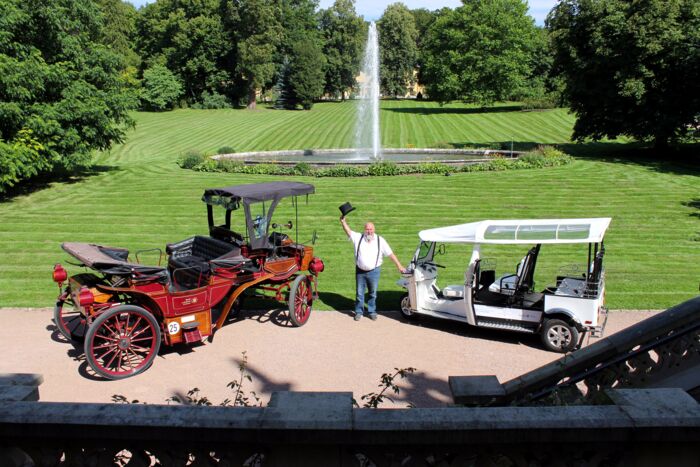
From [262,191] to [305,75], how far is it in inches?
2426

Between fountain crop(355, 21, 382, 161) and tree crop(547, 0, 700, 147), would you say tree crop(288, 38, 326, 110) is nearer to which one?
fountain crop(355, 21, 382, 161)

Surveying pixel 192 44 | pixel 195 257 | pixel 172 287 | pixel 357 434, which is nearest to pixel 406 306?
pixel 195 257

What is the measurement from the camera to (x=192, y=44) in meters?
69.4

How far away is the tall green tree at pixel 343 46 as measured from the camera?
83.8 metres

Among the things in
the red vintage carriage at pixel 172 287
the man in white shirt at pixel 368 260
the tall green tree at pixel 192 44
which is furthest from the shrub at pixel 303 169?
the tall green tree at pixel 192 44

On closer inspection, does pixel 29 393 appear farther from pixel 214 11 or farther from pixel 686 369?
pixel 214 11

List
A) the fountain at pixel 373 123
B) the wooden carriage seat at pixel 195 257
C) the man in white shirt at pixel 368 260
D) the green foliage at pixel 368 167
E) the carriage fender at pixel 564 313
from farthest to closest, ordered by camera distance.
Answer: the fountain at pixel 373 123
the green foliage at pixel 368 167
the man in white shirt at pixel 368 260
the wooden carriage seat at pixel 195 257
the carriage fender at pixel 564 313

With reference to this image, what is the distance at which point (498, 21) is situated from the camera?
58.1 meters

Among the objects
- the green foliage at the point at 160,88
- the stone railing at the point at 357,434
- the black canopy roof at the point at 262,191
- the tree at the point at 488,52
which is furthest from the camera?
the green foliage at the point at 160,88

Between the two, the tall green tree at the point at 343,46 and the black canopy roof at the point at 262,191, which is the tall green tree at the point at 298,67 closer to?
the tall green tree at the point at 343,46

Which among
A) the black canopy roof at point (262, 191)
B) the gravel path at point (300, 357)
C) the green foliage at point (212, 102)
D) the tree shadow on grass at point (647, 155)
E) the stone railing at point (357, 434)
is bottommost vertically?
the gravel path at point (300, 357)

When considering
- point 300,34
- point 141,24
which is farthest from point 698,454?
point 141,24

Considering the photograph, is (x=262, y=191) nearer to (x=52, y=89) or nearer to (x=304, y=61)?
(x=52, y=89)

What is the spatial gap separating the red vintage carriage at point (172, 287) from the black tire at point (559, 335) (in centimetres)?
413
